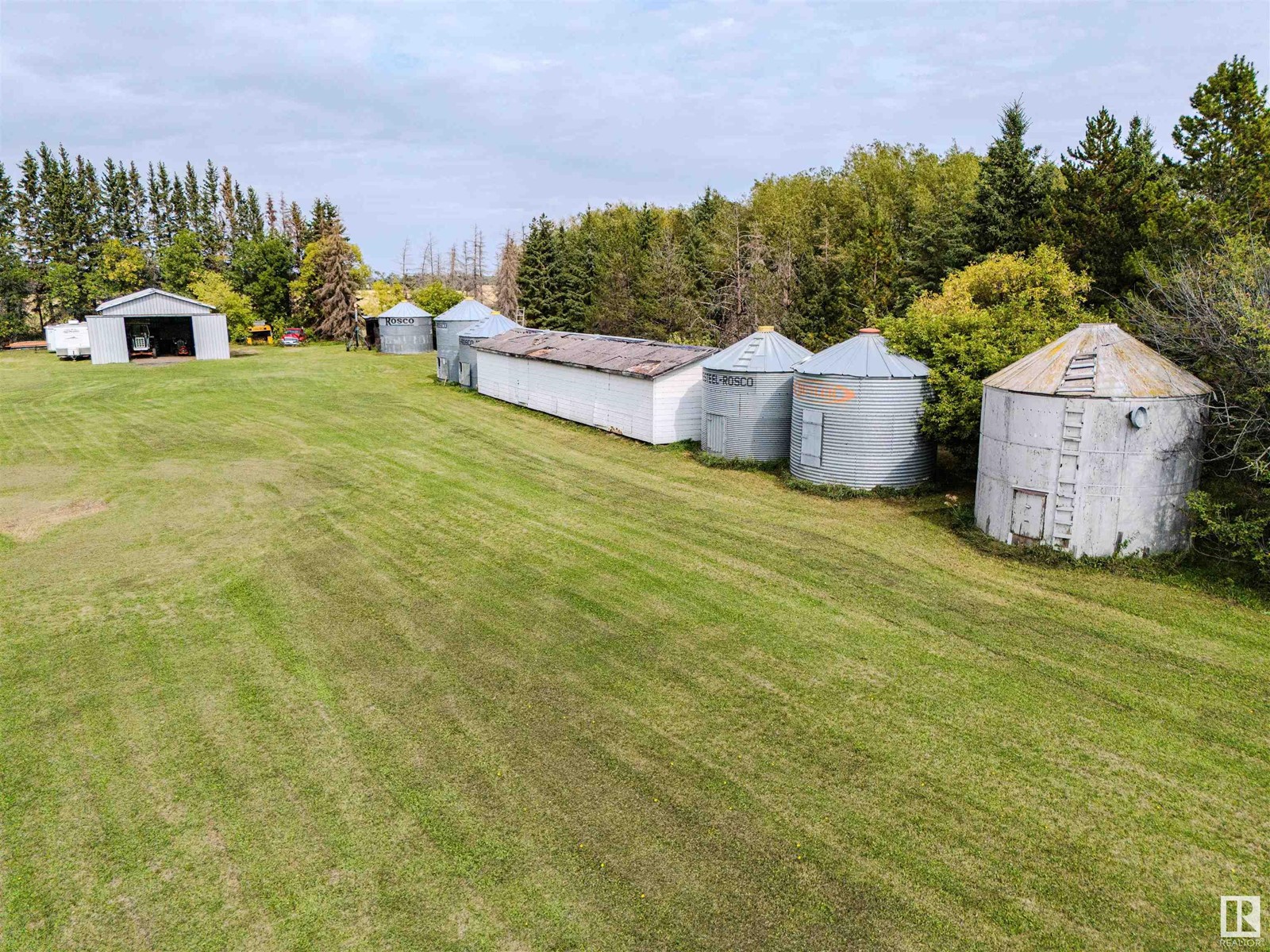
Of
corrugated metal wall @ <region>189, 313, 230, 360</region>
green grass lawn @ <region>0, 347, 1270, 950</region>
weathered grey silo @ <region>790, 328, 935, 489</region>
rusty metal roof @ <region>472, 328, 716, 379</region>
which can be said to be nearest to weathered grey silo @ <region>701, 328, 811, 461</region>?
weathered grey silo @ <region>790, 328, 935, 489</region>

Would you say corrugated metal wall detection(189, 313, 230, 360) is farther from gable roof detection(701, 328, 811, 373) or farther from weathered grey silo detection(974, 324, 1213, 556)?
weathered grey silo detection(974, 324, 1213, 556)

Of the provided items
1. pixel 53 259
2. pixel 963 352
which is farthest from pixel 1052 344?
→ pixel 53 259

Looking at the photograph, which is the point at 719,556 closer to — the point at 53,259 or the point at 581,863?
the point at 581,863

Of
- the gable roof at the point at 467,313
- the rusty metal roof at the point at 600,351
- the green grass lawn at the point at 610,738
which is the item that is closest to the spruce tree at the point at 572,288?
the gable roof at the point at 467,313

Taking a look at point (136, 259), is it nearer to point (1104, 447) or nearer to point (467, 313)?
point (467, 313)

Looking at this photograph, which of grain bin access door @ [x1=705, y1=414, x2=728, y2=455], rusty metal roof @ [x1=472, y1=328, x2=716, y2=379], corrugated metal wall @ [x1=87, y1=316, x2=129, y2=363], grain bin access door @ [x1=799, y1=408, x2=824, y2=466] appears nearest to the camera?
grain bin access door @ [x1=799, y1=408, x2=824, y2=466]
